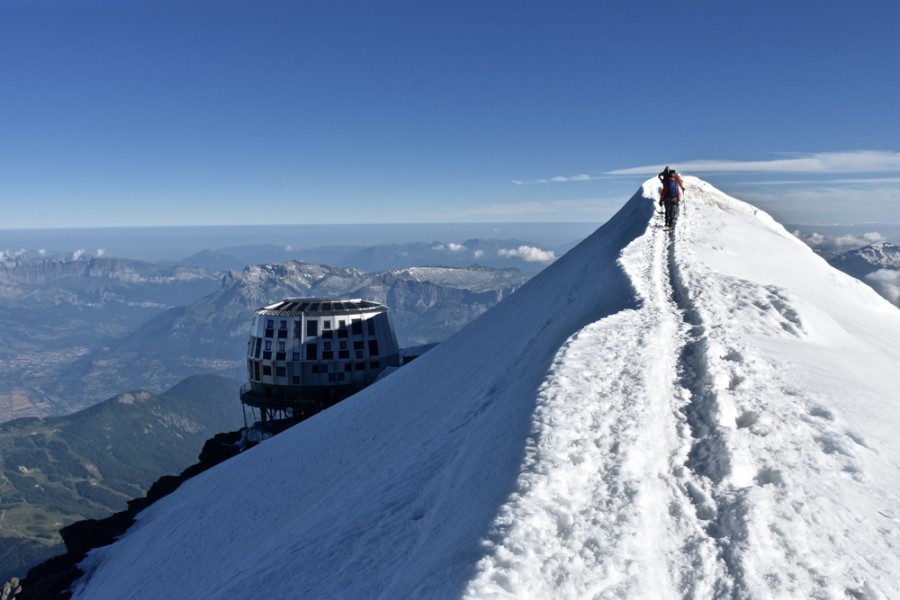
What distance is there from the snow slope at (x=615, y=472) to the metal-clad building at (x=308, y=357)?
113 feet

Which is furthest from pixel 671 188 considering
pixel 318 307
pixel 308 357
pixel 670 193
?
pixel 318 307

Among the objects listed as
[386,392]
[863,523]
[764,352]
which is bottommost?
[386,392]

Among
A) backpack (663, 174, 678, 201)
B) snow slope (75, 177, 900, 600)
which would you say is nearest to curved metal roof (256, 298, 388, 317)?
snow slope (75, 177, 900, 600)

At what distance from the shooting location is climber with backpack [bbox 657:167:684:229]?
3127 cm

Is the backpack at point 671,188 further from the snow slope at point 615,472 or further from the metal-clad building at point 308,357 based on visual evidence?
the metal-clad building at point 308,357

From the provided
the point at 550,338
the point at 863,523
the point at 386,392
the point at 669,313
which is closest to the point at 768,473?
the point at 863,523

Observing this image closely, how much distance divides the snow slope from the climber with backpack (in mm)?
7184

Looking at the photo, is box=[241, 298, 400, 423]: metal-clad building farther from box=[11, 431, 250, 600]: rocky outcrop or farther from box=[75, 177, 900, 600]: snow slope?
box=[75, 177, 900, 600]: snow slope

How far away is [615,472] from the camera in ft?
29.0

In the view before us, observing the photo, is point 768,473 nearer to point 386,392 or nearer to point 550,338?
point 550,338

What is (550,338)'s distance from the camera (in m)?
18.6

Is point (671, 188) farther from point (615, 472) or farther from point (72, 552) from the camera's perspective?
point (72, 552)

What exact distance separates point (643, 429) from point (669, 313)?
756 centimetres

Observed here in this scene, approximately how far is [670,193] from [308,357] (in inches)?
1546
